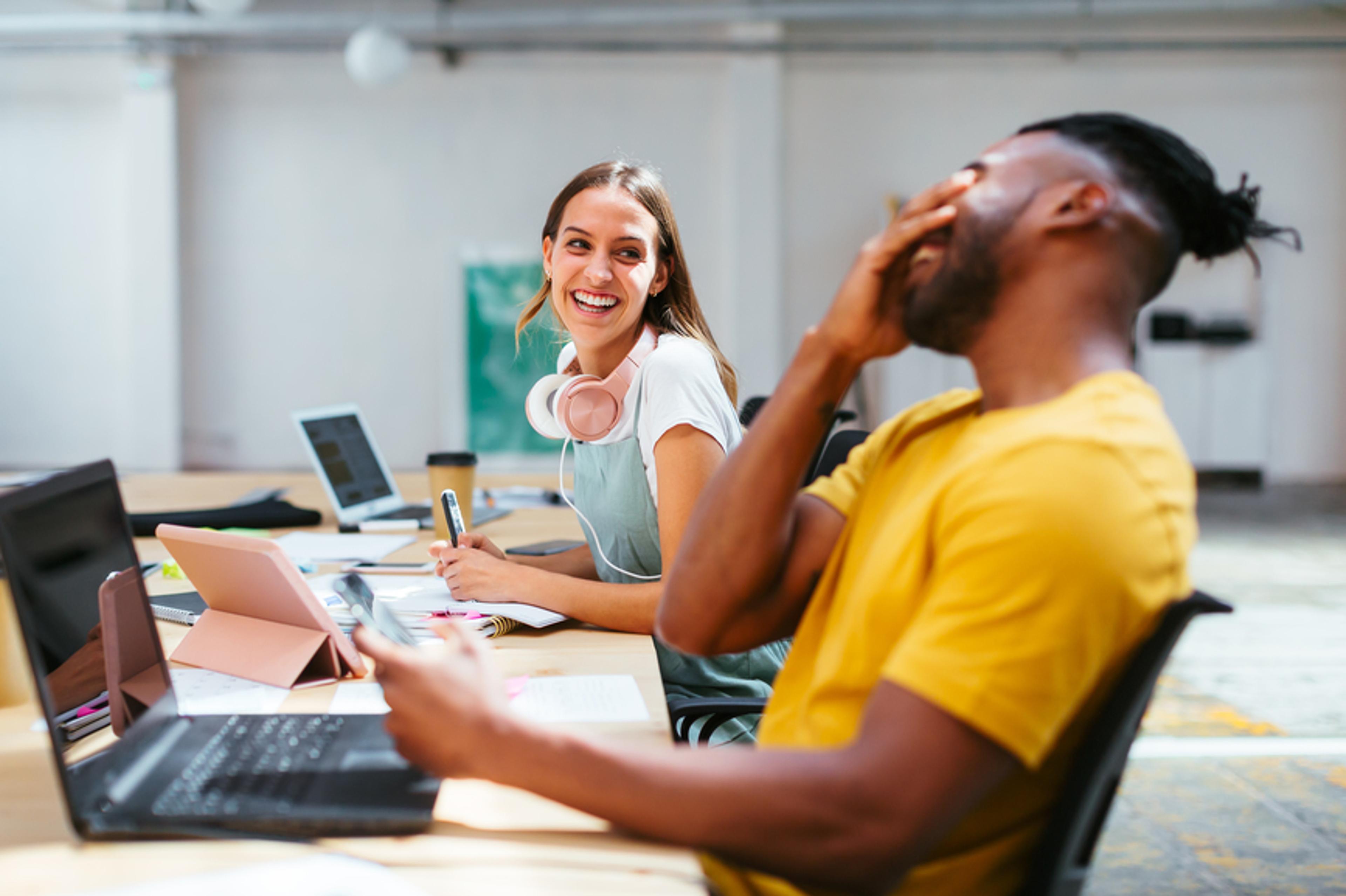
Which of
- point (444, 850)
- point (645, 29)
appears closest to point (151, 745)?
point (444, 850)

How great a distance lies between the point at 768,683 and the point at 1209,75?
7.98m

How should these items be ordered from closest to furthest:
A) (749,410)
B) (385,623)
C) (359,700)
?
(385,623) < (359,700) < (749,410)

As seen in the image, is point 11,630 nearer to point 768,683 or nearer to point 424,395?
point 768,683

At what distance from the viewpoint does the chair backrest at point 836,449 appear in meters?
1.71

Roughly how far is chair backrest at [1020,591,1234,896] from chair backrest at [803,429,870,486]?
91 centimetres

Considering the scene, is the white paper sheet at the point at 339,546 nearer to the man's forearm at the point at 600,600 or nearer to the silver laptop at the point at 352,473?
the silver laptop at the point at 352,473

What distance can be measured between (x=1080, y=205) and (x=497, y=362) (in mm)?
7023

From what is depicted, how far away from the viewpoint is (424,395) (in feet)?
25.2

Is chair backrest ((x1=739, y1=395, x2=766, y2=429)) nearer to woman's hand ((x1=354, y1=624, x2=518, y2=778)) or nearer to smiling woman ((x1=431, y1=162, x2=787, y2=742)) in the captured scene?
smiling woman ((x1=431, y1=162, x2=787, y2=742))

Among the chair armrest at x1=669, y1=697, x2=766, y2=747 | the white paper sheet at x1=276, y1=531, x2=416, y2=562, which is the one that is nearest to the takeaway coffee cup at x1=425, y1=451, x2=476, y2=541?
the white paper sheet at x1=276, y1=531, x2=416, y2=562

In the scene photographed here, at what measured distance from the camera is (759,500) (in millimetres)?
936

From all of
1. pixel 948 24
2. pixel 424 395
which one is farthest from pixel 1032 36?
pixel 424 395

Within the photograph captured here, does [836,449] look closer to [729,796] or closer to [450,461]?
[450,461]

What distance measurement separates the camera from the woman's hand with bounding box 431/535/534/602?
1.48 meters
